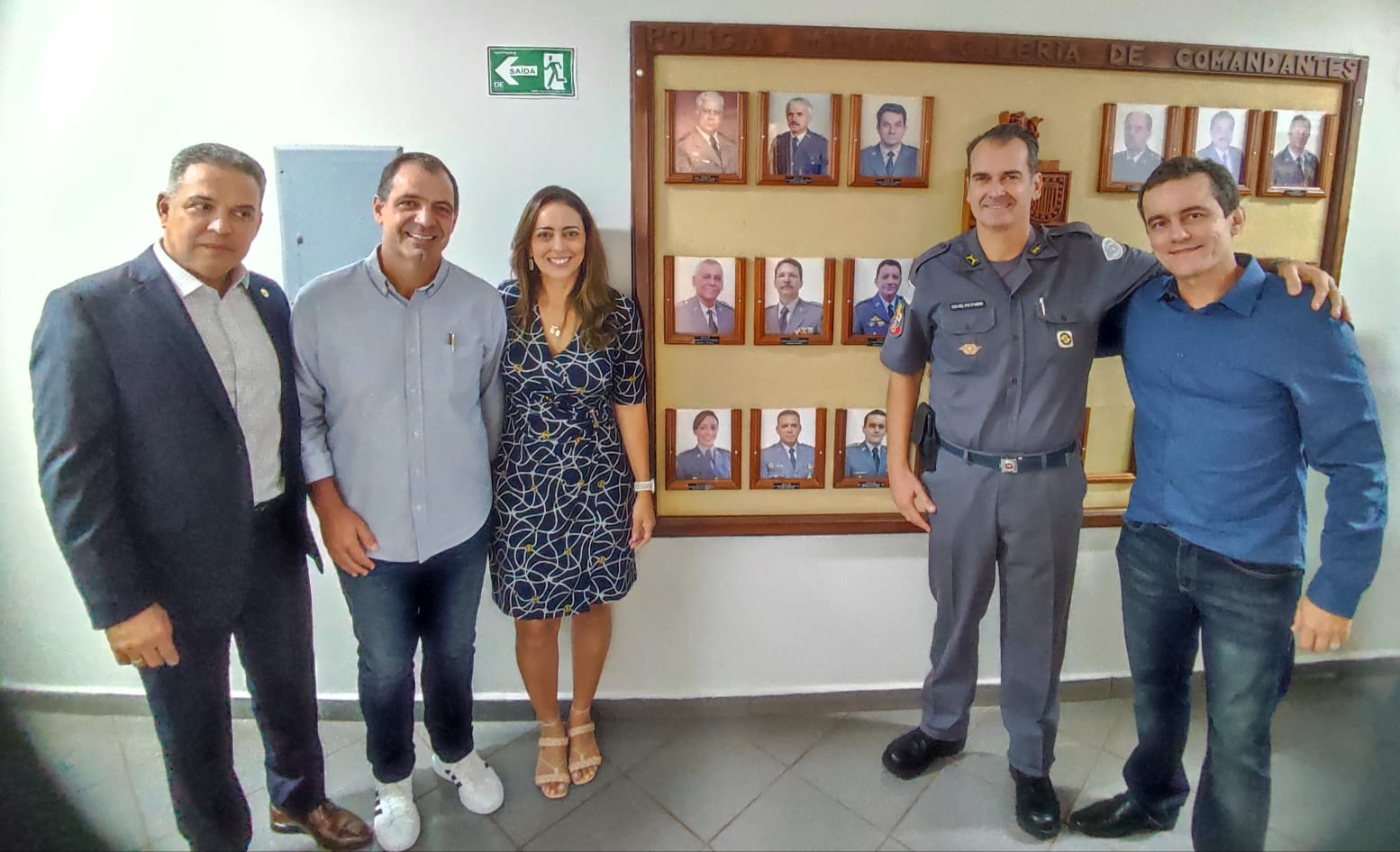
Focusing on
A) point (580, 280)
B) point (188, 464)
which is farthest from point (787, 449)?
point (188, 464)

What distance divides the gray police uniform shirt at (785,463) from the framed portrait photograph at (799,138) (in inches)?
28.2

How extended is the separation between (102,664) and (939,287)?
1.85m

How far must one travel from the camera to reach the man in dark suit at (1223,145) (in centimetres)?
185

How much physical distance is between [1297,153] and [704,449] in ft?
5.77

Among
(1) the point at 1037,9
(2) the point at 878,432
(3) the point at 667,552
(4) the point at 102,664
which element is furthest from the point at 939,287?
(4) the point at 102,664

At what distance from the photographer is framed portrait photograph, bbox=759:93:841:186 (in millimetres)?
1810

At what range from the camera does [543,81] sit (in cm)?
177

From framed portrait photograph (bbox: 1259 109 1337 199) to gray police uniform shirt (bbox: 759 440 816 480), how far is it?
1.39 metres

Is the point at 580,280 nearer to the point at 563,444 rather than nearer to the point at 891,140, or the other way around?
the point at 563,444

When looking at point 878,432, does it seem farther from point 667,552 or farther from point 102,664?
point 102,664

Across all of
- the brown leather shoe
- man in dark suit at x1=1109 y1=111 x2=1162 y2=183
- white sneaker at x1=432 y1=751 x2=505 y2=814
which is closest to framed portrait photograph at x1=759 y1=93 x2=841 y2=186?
man in dark suit at x1=1109 y1=111 x2=1162 y2=183

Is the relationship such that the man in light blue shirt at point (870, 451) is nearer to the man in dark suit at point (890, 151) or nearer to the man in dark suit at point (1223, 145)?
the man in dark suit at point (890, 151)

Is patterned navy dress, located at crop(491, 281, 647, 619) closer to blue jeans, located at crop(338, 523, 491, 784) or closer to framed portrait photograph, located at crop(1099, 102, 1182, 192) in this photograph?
blue jeans, located at crop(338, 523, 491, 784)

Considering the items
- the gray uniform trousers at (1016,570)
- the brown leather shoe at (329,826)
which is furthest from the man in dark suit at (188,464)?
the gray uniform trousers at (1016,570)
